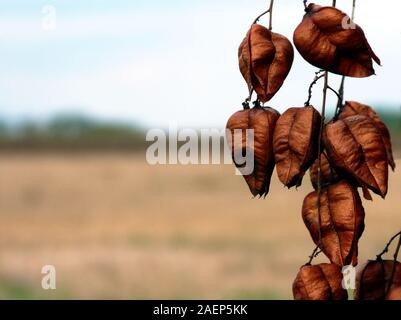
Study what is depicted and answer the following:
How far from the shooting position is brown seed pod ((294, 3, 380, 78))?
128 cm

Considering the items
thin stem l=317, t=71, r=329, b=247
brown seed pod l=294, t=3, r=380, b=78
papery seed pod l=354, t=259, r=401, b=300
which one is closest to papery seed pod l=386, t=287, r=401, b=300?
papery seed pod l=354, t=259, r=401, b=300

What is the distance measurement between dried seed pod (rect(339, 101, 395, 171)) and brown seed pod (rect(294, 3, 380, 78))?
0.07 meters

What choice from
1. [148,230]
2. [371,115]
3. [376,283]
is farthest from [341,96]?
[148,230]

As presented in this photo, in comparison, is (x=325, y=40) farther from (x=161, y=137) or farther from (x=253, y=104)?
(x=161, y=137)

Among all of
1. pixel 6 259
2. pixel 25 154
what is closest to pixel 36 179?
pixel 25 154

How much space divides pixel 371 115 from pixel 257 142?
21 cm

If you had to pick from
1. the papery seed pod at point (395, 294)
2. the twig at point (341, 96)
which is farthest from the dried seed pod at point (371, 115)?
the papery seed pod at point (395, 294)

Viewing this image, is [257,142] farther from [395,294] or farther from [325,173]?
[395,294]

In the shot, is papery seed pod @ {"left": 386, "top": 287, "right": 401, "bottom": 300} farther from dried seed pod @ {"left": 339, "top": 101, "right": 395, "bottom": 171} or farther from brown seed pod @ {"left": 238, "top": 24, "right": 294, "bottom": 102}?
brown seed pod @ {"left": 238, "top": 24, "right": 294, "bottom": 102}

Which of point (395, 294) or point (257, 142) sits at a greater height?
point (257, 142)

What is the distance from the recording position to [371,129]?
1311 millimetres

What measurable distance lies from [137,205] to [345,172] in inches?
816

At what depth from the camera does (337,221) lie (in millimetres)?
1312
